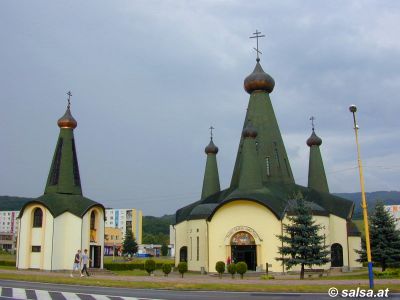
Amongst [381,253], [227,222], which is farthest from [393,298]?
[227,222]

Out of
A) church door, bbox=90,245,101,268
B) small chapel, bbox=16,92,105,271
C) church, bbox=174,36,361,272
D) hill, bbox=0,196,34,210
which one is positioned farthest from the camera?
hill, bbox=0,196,34,210

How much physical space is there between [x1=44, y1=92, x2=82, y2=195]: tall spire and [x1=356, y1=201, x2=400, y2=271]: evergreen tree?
19.9m

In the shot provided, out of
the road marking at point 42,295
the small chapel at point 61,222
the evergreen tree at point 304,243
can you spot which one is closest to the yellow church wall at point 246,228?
the evergreen tree at point 304,243

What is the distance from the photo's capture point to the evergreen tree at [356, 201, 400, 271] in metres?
27.0

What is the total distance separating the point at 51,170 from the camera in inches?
1320

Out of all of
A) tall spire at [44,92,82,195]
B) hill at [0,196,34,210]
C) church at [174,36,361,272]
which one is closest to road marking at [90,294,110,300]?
church at [174,36,361,272]

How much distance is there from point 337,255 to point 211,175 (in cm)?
1205

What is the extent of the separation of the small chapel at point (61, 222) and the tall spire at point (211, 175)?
9767 millimetres

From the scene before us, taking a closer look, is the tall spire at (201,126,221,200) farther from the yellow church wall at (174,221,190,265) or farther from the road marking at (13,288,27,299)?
the road marking at (13,288,27,299)

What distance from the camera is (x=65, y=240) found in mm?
31250

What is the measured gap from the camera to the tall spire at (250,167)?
31.6 meters

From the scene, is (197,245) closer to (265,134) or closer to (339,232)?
(265,134)

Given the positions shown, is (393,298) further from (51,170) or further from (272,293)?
(51,170)

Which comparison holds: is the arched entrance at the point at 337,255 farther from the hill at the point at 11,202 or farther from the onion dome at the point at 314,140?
the hill at the point at 11,202
